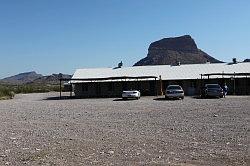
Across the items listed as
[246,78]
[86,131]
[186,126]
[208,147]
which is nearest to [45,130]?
[86,131]

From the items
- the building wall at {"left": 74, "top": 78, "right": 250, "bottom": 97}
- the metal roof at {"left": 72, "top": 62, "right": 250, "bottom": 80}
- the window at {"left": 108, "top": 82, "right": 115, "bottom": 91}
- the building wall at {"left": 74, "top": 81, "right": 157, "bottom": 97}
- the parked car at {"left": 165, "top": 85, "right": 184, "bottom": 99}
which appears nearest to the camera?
the parked car at {"left": 165, "top": 85, "right": 184, "bottom": 99}

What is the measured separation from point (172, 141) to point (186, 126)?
14.3ft

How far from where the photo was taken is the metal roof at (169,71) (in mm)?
60844

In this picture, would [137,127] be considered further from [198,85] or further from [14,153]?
[198,85]

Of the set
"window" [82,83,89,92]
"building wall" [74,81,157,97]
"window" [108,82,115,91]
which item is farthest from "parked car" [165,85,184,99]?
"window" [82,83,89,92]

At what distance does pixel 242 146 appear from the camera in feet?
43.6

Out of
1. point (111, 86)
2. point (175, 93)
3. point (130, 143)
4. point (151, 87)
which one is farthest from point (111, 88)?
point (130, 143)

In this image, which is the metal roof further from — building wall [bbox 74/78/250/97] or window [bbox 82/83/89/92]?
window [bbox 82/83/89/92]

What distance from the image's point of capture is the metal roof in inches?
2395

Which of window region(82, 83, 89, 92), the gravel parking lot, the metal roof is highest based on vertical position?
the metal roof

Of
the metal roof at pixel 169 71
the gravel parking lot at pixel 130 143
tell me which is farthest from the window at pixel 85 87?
the gravel parking lot at pixel 130 143

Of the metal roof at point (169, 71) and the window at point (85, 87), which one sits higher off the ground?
the metal roof at point (169, 71)

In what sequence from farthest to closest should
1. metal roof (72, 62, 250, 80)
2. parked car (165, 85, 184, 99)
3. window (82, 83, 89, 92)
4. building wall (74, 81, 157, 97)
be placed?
window (82, 83, 89, 92) < building wall (74, 81, 157, 97) < metal roof (72, 62, 250, 80) < parked car (165, 85, 184, 99)

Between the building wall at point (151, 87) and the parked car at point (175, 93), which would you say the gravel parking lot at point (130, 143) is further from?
the building wall at point (151, 87)
